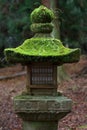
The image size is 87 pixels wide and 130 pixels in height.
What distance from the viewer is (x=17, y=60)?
31.8ft

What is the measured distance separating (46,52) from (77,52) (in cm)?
62

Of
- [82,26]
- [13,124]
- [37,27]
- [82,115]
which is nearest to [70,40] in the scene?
[82,26]

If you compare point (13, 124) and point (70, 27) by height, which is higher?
point (70, 27)

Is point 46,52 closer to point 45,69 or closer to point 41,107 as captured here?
point 45,69

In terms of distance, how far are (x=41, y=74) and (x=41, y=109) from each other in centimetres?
77

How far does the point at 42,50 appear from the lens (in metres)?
9.82

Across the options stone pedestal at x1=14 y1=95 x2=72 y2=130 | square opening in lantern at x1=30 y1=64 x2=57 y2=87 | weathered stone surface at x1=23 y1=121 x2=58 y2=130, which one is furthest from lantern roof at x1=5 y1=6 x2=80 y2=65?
weathered stone surface at x1=23 y1=121 x2=58 y2=130

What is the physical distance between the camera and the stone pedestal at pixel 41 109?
9.76 meters

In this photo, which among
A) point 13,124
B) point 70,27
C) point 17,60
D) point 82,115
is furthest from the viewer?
point 70,27

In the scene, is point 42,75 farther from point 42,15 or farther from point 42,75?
point 42,15

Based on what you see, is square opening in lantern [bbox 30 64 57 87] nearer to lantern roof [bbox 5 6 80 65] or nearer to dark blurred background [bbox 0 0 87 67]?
lantern roof [bbox 5 6 80 65]

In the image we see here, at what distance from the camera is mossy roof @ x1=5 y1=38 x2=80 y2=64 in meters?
9.65

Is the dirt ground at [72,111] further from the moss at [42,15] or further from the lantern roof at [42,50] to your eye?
the moss at [42,15]

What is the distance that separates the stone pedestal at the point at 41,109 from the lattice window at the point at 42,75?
338 mm
